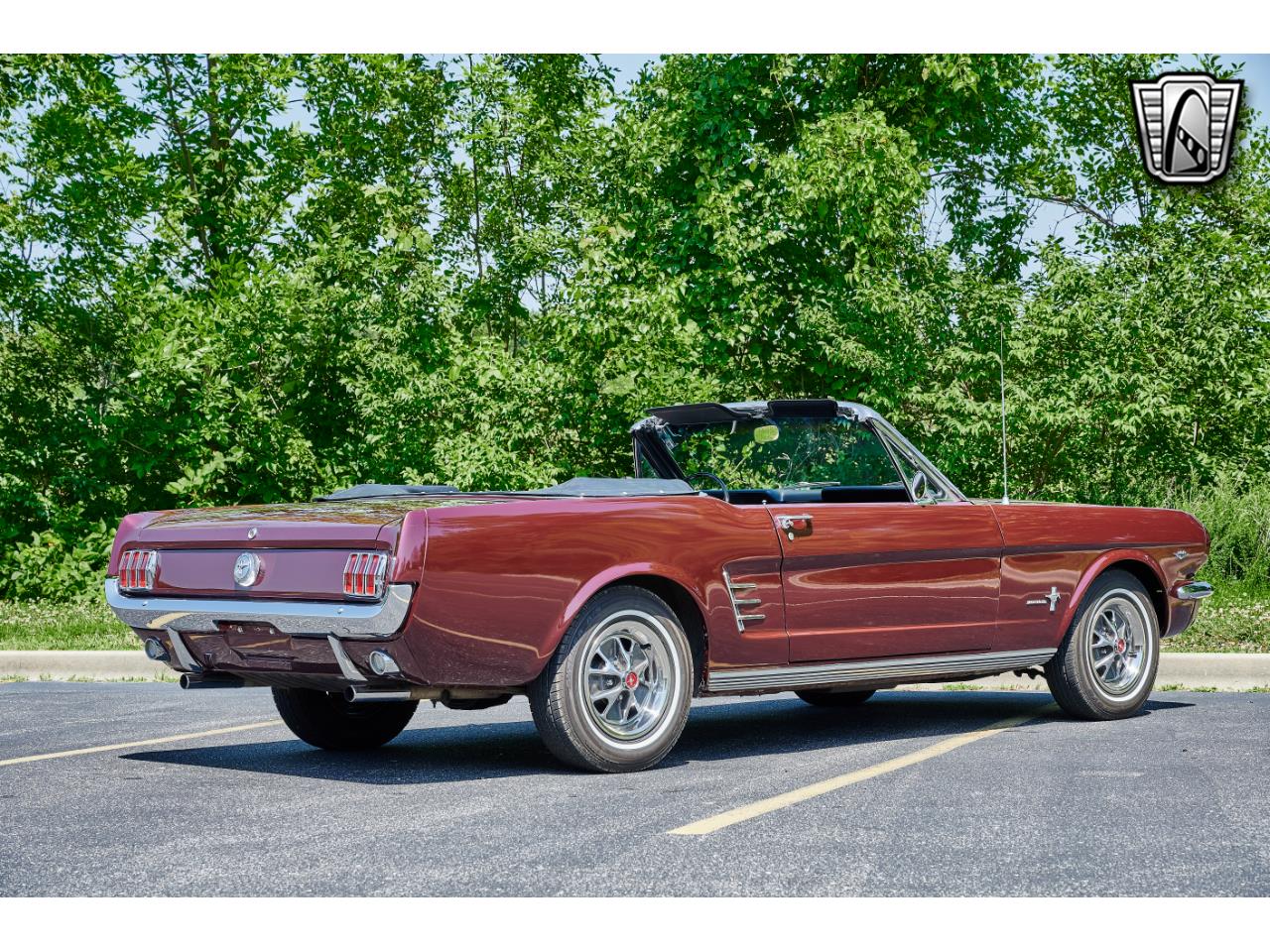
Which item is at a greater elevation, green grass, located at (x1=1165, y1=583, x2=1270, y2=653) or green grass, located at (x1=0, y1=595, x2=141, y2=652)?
green grass, located at (x1=0, y1=595, x2=141, y2=652)

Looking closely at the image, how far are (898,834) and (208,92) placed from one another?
1764cm

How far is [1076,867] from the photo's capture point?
14.5ft

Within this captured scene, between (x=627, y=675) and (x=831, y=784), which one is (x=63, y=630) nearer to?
(x=627, y=675)

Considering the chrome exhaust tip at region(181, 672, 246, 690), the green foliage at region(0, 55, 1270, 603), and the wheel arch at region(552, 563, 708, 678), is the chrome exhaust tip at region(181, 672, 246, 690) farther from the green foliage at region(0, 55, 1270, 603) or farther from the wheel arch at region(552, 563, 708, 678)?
the green foliage at region(0, 55, 1270, 603)

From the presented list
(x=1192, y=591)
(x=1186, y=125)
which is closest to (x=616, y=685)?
Result: (x=1192, y=591)

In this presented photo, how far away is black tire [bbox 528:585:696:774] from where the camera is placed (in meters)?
6.00

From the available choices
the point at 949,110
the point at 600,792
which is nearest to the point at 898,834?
the point at 600,792

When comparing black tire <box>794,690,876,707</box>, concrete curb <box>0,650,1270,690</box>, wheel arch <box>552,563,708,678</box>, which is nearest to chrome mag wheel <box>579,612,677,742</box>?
wheel arch <box>552,563,708,678</box>

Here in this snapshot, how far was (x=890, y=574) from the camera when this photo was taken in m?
7.07

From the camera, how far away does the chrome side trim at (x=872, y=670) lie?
6602mm

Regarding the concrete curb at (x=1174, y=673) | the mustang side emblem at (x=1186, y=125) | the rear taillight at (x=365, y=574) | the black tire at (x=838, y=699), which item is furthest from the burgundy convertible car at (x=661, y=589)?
→ the mustang side emblem at (x=1186, y=125)

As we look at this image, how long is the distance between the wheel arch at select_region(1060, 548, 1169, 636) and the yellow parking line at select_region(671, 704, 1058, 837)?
0.74m

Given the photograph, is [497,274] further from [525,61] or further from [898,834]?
[898,834]

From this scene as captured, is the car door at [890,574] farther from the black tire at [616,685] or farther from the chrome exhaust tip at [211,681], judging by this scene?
the chrome exhaust tip at [211,681]
